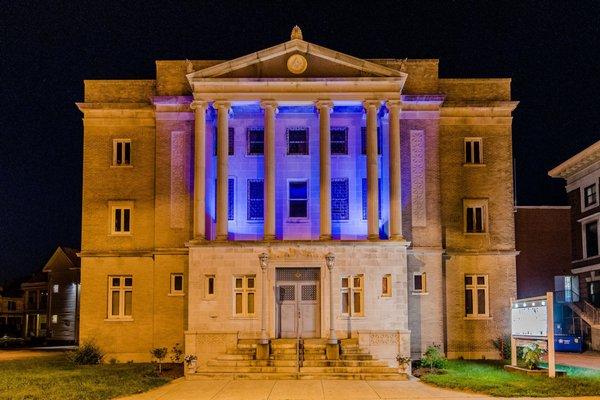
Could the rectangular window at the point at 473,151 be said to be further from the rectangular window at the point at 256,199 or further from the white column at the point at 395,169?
the rectangular window at the point at 256,199

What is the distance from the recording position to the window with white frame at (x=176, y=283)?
3547 cm

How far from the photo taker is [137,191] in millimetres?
36344

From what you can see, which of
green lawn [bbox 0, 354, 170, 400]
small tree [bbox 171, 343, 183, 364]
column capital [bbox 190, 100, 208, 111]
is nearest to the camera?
green lawn [bbox 0, 354, 170, 400]

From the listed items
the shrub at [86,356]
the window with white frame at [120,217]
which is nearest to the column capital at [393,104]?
the window with white frame at [120,217]

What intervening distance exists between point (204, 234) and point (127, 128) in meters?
7.60

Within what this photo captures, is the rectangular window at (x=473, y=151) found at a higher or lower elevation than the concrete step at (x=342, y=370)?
higher

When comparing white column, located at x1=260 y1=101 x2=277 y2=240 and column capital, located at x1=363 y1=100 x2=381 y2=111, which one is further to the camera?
column capital, located at x1=363 y1=100 x2=381 y2=111

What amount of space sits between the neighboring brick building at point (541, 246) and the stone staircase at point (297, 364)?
24.0 metres

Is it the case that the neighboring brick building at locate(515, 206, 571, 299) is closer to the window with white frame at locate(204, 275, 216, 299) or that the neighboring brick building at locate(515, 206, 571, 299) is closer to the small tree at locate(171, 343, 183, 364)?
the small tree at locate(171, 343, 183, 364)

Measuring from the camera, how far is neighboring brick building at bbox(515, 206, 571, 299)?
168 feet

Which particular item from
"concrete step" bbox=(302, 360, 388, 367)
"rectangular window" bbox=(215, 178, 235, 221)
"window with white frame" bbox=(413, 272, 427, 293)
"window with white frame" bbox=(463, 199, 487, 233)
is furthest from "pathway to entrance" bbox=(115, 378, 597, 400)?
"window with white frame" bbox=(463, 199, 487, 233)

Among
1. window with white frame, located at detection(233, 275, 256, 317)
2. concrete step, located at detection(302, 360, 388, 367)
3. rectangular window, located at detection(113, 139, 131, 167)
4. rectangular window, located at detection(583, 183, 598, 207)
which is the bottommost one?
concrete step, located at detection(302, 360, 388, 367)

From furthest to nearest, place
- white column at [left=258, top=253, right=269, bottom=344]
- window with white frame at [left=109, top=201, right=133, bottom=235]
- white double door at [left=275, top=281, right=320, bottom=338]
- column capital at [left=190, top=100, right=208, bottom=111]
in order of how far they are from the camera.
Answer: window with white frame at [left=109, top=201, right=133, bottom=235] → column capital at [left=190, top=100, right=208, bottom=111] → white double door at [left=275, top=281, right=320, bottom=338] → white column at [left=258, top=253, right=269, bottom=344]

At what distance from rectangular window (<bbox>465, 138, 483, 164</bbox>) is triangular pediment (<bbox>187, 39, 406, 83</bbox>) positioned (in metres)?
5.69
